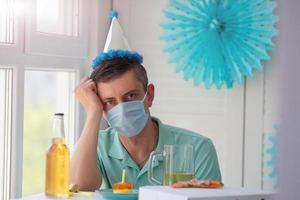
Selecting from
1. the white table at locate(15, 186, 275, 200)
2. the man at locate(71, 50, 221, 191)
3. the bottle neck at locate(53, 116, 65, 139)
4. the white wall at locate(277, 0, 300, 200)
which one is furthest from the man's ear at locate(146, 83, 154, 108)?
the white wall at locate(277, 0, 300, 200)

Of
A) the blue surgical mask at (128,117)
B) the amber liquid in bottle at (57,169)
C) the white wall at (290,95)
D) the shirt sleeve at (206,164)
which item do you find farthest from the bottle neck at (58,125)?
the white wall at (290,95)

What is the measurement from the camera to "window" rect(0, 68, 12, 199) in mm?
2285

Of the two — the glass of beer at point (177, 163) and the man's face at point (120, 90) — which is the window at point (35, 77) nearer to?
the man's face at point (120, 90)

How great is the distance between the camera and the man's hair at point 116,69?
1.83 meters

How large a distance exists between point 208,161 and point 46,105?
1.00m

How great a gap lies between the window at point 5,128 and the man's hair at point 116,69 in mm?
557

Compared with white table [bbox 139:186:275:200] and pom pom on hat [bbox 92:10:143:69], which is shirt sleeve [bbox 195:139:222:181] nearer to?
pom pom on hat [bbox 92:10:143:69]

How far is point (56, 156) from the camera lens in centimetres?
142

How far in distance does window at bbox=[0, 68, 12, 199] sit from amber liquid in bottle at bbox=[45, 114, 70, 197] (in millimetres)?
920

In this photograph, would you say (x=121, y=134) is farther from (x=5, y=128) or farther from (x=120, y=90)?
(x=5, y=128)

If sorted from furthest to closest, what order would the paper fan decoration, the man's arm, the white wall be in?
the paper fan decoration < the man's arm < the white wall

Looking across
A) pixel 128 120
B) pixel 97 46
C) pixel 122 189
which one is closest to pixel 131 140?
pixel 128 120

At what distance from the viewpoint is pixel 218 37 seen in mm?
2445

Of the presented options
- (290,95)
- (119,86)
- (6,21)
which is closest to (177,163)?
(119,86)
